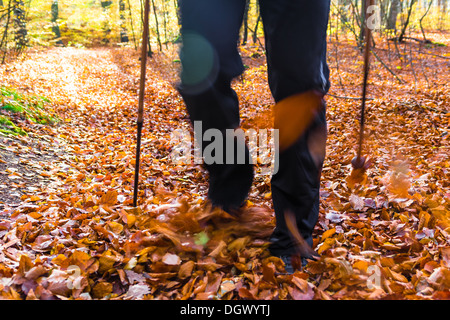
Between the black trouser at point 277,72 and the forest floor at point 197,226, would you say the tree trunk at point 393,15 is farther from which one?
the black trouser at point 277,72

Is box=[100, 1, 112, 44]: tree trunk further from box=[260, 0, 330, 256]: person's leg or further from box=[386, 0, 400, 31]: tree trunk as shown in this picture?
box=[260, 0, 330, 256]: person's leg

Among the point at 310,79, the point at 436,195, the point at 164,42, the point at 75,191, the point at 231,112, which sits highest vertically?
the point at 164,42

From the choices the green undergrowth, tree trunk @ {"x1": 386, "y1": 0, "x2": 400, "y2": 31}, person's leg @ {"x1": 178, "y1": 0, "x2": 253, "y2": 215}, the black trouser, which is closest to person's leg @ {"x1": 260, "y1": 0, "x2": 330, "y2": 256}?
the black trouser

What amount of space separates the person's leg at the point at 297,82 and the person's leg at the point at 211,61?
0.18m

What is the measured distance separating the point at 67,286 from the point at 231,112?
1.01m

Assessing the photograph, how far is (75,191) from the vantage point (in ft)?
9.14

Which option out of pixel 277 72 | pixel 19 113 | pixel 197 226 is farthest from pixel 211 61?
pixel 19 113

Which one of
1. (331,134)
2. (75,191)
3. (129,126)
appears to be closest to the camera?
(75,191)

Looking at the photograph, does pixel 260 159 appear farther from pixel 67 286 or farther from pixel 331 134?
pixel 67 286

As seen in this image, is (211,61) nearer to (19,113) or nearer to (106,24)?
(19,113)

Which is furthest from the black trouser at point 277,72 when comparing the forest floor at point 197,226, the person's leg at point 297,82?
the forest floor at point 197,226

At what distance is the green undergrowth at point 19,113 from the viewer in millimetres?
4215

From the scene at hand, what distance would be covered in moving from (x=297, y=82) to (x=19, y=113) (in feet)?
15.6

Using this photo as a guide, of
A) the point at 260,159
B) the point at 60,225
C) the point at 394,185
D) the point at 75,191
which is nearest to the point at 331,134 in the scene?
the point at 260,159
